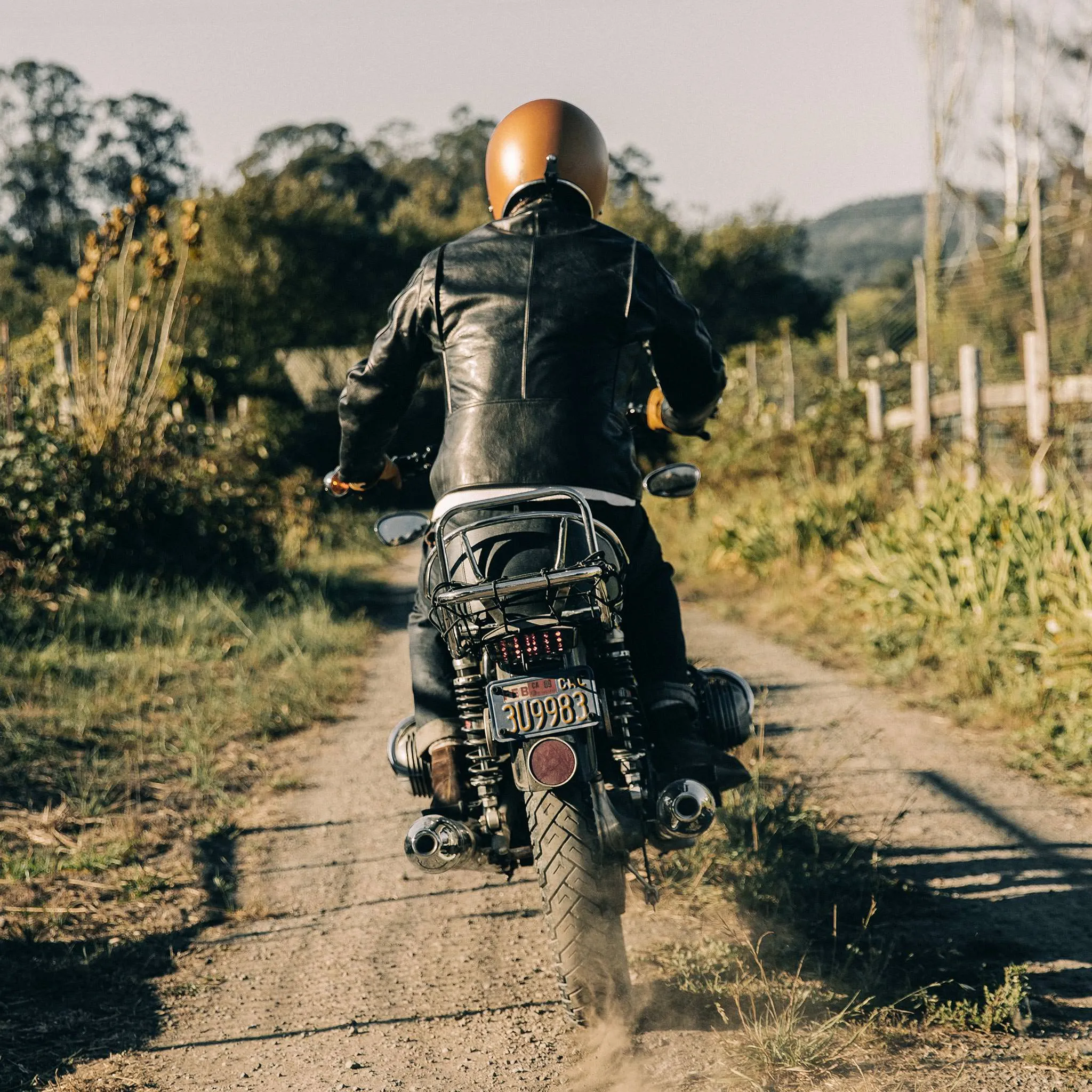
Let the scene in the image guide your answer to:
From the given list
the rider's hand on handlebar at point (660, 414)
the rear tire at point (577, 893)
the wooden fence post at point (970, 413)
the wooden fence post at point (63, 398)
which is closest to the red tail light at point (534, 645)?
the rear tire at point (577, 893)

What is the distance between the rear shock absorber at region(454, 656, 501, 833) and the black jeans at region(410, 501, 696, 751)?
0.20m

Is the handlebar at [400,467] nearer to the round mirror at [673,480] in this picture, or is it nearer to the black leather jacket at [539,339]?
the black leather jacket at [539,339]

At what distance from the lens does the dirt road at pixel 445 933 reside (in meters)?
2.56

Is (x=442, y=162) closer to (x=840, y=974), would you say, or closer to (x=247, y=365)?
(x=247, y=365)

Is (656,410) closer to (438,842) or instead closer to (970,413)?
(438,842)

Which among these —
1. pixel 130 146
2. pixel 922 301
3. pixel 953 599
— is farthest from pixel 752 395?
pixel 130 146

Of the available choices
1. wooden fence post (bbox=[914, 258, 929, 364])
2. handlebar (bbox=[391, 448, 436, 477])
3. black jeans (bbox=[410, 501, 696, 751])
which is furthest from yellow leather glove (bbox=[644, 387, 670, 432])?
wooden fence post (bbox=[914, 258, 929, 364])

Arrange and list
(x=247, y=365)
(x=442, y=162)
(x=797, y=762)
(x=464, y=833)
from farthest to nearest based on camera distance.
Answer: (x=442, y=162) → (x=247, y=365) → (x=797, y=762) → (x=464, y=833)

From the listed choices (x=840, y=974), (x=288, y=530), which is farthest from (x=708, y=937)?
(x=288, y=530)

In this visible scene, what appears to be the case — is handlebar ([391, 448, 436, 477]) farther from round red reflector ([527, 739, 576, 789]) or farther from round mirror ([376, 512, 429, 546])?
round red reflector ([527, 739, 576, 789])

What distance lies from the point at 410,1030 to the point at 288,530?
9354mm

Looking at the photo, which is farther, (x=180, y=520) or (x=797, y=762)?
(x=180, y=520)

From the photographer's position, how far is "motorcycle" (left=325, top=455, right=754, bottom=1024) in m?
2.38

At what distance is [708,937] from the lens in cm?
314
